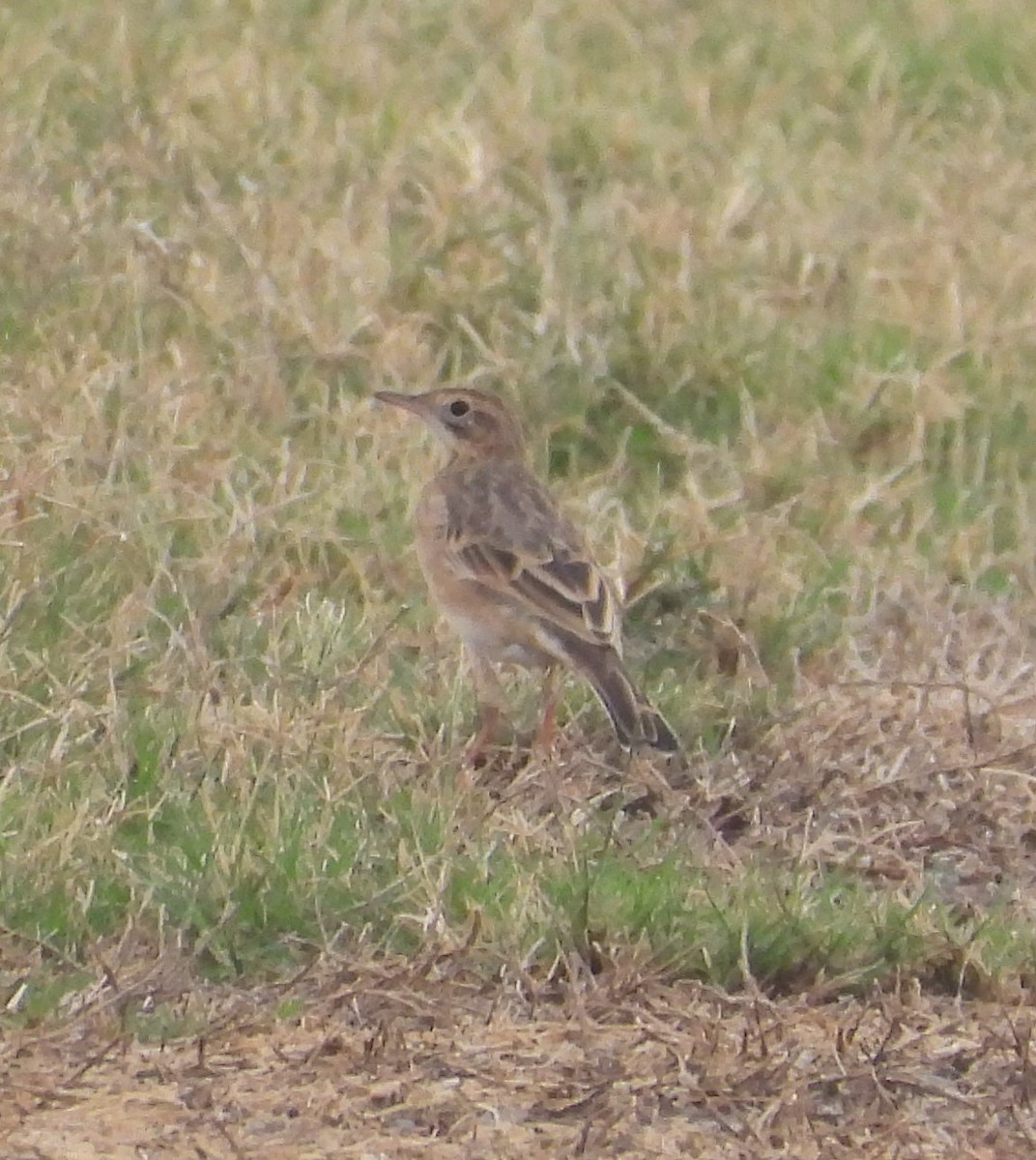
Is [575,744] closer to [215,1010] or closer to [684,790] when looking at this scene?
[684,790]

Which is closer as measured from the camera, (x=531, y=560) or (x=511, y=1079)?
(x=511, y=1079)

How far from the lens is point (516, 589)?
22.2ft

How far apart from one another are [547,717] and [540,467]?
70.3 inches

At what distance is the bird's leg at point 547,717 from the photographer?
21.1 ft

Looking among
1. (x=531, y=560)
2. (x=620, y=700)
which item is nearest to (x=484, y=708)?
(x=620, y=700)

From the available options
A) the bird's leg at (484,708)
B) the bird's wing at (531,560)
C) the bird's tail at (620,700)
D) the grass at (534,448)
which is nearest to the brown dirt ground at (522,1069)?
the grass at (534,448)

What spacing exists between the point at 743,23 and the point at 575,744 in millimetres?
5629

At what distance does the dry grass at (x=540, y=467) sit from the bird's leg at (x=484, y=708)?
0.06m

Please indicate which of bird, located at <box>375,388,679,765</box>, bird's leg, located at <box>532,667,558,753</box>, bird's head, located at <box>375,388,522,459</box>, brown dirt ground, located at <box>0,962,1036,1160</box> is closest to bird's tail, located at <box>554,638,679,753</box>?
bird, located at <box>375,388,679,765</box>

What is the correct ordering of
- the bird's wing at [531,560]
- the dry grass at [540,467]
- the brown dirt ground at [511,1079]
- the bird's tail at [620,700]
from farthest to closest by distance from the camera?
the bird's wing at [531,560], the bird's tail at [620,700], the dry grass at [540,467], the brown dirt ground at [511,1079]

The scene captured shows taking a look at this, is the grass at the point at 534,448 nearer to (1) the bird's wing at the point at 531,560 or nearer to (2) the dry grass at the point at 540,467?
(2) the dry grass at the point at 540,467

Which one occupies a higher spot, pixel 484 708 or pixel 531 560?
pixel 531 560

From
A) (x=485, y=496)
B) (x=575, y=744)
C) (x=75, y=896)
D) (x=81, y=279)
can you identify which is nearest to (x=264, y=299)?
(x=81, y=279)

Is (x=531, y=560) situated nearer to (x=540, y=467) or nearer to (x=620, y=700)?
(x=620, y=700)
